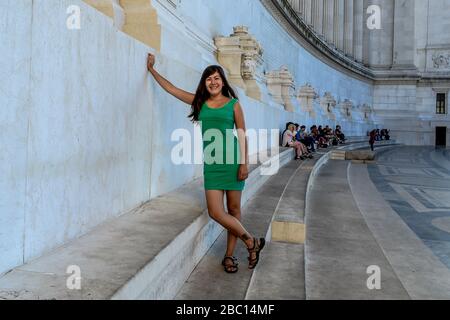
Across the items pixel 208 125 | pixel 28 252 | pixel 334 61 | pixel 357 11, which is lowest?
pixel 28 252

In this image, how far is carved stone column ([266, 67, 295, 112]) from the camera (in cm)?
1761

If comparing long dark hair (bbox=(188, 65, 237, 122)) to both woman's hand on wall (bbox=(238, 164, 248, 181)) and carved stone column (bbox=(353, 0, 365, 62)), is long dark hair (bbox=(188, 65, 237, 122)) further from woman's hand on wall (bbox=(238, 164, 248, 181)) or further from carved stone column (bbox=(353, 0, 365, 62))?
carved stone column (bbox=(353, 0, 365, 62))

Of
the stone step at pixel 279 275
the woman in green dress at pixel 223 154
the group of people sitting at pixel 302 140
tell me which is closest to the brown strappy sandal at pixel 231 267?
the woman in green dress at pixel 223 154

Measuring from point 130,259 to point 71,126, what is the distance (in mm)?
866

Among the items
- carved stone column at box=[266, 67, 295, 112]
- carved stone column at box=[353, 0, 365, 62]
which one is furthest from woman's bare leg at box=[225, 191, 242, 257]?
carved stone column at box=[353, 0, 365, 62]

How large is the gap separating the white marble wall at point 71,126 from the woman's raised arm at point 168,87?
10 centimetres

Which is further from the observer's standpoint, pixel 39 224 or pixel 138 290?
pixel 39 224

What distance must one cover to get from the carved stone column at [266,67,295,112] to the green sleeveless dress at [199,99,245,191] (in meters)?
14.4

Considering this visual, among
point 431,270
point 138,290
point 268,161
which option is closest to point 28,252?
point 138,290

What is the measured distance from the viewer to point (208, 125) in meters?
3.25

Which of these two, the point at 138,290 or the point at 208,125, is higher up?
the point at 208,125

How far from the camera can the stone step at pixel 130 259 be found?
196 centimetres
